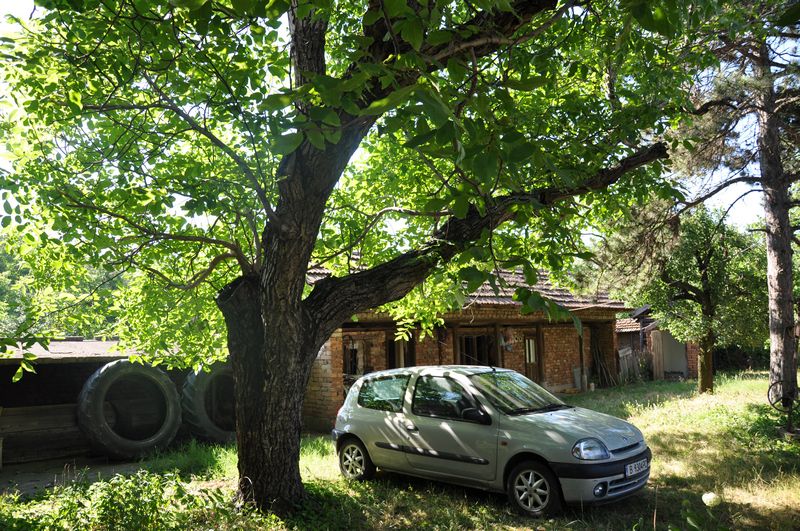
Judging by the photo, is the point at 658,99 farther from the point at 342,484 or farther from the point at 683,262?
the point at 683,262

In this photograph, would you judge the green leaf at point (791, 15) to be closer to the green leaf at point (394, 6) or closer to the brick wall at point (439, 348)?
the green leaf at point (394, 6)

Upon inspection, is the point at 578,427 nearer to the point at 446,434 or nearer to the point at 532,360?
the point at 446,434

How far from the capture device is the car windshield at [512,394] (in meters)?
7.18

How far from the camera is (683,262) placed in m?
16.9

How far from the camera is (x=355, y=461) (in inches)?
Answer: 318

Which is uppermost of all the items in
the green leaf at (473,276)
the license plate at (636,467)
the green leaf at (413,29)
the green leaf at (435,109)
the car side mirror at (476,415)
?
the green leaf at (413,29)

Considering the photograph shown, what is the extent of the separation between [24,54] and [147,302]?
3.25m

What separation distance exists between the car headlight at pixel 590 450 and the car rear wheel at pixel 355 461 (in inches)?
115

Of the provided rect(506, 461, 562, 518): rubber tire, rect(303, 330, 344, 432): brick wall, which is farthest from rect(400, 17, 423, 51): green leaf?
rect(303, 330, 344, 432): brick wall

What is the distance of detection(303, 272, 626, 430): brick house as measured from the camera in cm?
1288

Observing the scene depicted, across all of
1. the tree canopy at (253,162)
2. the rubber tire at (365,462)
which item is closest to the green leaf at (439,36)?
the tree canopy at (253,162)

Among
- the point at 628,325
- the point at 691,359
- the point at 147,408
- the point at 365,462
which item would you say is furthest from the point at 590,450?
the point at 628,325

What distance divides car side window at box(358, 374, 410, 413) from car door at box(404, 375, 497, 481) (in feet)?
0.84

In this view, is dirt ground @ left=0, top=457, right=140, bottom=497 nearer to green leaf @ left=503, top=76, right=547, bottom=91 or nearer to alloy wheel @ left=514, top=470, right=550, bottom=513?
→ alloy wheel @ left=514, top=470, right=550, bottom=513
